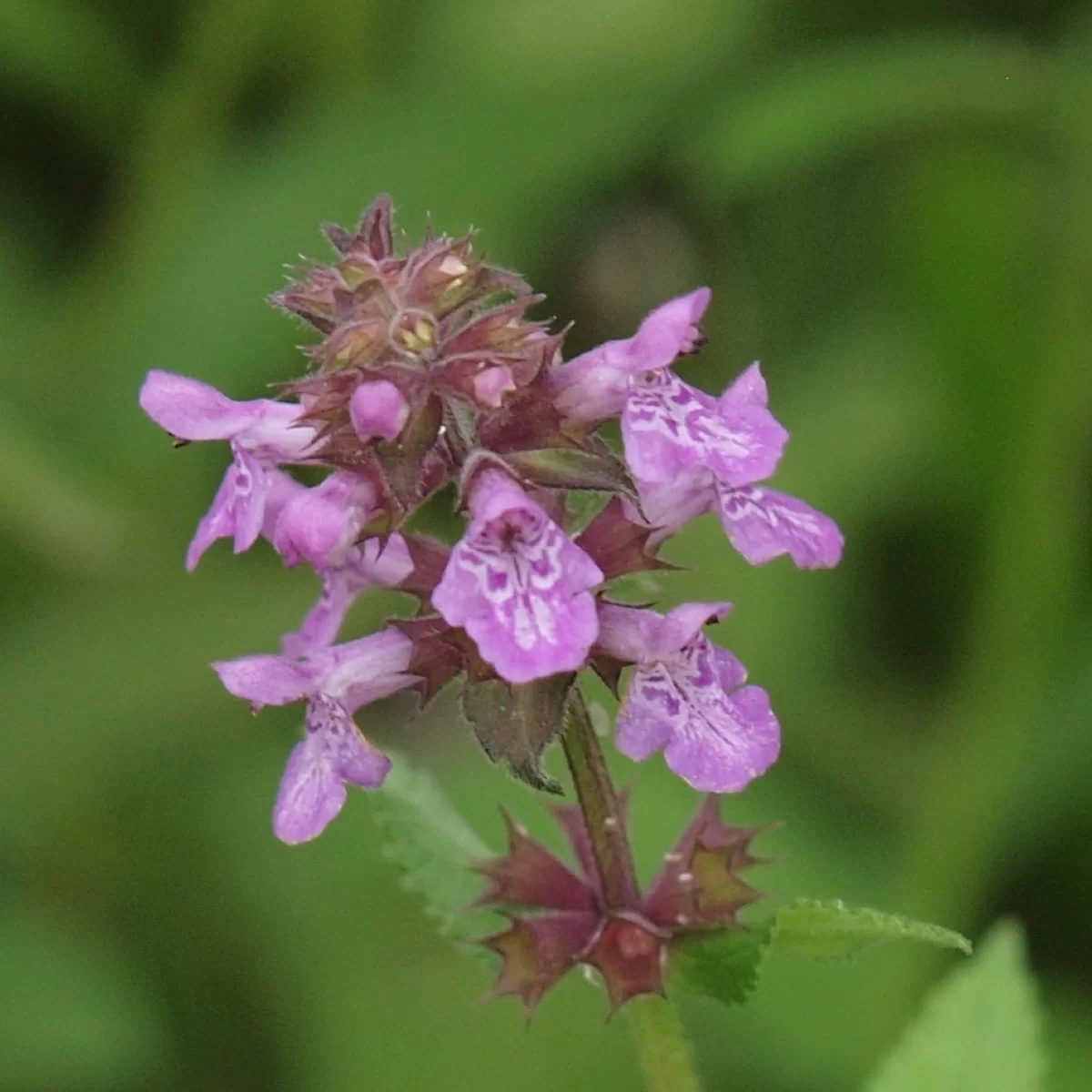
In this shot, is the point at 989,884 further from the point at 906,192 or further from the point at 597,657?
the point at 597,657

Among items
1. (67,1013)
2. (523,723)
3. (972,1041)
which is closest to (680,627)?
(523,723)

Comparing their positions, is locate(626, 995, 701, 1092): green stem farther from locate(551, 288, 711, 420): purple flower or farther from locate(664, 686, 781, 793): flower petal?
locate(551, 288, 711, 420): purple flower

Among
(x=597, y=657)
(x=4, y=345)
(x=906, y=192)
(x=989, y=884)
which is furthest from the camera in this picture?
(x=906, y=192)

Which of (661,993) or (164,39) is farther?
(164,39)

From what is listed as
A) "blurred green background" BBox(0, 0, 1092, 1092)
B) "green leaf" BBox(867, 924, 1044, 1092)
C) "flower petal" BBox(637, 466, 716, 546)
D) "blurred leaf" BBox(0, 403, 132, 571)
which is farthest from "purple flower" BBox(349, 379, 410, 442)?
"blurred leaf" BBox(0, 403, 132, 571)

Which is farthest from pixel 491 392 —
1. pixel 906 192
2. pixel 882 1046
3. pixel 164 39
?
pixel 164 39

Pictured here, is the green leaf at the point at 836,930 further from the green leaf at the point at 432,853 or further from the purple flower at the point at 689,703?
the green leaf at the point at 432,853

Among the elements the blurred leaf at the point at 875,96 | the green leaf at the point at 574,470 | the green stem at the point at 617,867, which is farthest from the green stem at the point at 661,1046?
the blurred leaf at the point at 875,96
